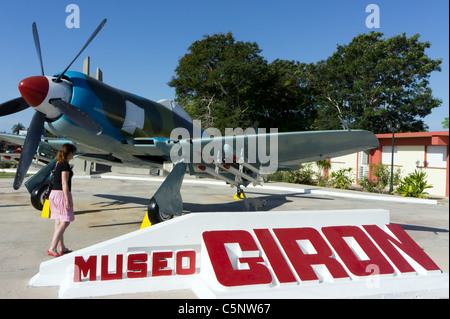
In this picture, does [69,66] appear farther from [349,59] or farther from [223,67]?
[349,59]

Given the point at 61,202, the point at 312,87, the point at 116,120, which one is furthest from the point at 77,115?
the point at 312,87

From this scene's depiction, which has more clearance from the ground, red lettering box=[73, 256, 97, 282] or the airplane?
the airplane

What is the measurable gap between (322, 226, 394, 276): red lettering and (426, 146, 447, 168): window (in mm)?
15546

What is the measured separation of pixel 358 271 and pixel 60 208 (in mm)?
3791

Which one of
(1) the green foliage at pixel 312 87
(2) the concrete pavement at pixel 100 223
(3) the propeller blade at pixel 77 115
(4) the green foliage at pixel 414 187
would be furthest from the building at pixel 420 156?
(3) the propeller blade at pixel 77 115

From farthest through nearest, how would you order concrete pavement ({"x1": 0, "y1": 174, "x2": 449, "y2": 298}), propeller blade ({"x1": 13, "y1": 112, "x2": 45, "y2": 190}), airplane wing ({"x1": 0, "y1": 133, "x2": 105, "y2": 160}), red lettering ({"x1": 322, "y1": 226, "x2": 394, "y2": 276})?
airplane wing ({"x1": 0, "y1": 133, "x2": 105, "y2": 160}), propeller blade ({"x1": 13, "y1": 112, "x2": 45, "y2": 190}), concrete pavement ({"x1": 0, "y1": 174, "x2": 449, "y2": 298}), red lettering ({"x1": 322, "y1": 226, "x2": 394, "y2": 276})

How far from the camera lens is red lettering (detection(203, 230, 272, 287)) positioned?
3143 mm

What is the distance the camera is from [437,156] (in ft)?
54.8

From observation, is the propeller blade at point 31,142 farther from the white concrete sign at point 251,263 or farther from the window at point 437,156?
the window at point 437,156

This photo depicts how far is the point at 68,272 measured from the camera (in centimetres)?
340

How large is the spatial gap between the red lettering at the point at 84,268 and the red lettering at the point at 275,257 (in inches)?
69.9

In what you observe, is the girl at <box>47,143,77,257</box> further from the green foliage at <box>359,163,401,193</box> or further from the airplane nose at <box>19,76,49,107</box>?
the green foliage at <box>359,163,401,193</box>

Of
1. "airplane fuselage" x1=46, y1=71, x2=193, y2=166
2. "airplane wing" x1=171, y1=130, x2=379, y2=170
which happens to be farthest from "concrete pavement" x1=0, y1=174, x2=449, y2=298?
"airplane wing" x1=171, y1=130, x2=379, y2=170

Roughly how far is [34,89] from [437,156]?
18.4 metres
